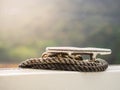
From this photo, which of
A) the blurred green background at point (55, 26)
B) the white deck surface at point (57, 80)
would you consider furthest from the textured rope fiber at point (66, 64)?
the blurred green background at point (55, 26)

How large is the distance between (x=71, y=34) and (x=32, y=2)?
0.30 m

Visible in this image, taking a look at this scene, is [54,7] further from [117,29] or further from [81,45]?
[117,29]

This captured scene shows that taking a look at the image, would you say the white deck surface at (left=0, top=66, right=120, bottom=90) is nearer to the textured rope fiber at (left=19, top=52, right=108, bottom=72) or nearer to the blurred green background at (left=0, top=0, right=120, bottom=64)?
the textured rope fiber at (left=19, top=52, right=108, bottom=72)

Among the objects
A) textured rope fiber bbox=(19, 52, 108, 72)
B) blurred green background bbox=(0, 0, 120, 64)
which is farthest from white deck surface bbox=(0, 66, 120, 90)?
blurred green background bbox=(0, 0, 120, 64)

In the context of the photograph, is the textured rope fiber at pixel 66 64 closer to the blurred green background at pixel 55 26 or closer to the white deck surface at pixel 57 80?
the white deck surface at pixel 57 80

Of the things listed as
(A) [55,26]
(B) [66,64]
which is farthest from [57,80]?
(A) [55,26]

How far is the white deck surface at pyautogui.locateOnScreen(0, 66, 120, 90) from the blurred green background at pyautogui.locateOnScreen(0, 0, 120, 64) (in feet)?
1.66

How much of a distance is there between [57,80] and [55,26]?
63cm

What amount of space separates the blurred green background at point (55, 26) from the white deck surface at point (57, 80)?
0.51 metres

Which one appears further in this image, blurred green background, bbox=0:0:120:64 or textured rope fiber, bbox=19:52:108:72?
blurred green background, bbox=0:0:120:64

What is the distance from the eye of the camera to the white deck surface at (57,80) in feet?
2.07

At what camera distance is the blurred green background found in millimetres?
1178

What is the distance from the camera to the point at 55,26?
4.18ft

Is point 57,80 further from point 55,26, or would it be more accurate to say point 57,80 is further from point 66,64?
point 55,26
